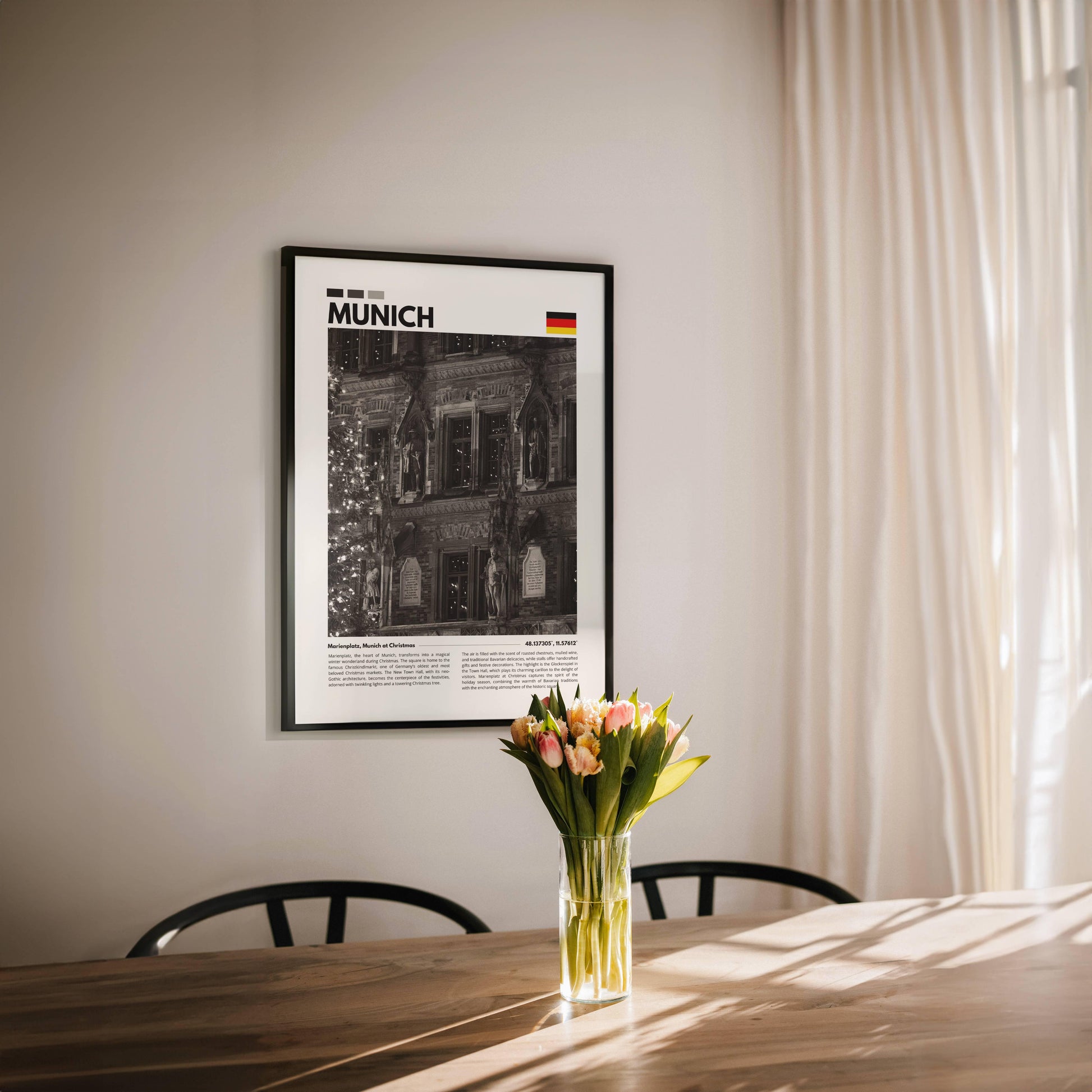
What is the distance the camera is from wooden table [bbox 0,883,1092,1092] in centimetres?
122

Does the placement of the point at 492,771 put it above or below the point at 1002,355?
below

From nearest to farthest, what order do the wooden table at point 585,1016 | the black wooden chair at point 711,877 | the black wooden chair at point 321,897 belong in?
the wooden table at point 585,1016
the black wooden chair at point 321,897
the black wooden chair at point 711,877

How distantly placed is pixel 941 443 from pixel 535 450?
0.99m

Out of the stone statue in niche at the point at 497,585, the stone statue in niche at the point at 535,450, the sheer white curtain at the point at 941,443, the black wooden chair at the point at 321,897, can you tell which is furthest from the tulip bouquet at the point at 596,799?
the sheer white curtain at the point at 941,443

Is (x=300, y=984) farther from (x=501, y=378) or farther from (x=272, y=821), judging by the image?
(x=501, y=378)

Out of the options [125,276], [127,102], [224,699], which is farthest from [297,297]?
[224,699]

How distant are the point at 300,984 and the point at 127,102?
73.8 inches

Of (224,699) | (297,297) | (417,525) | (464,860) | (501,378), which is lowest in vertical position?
(464,860)

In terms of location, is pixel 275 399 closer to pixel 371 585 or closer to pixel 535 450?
pixel 371 585

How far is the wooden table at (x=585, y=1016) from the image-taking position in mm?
1220

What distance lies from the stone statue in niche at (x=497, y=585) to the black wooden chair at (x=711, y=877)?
65 cm

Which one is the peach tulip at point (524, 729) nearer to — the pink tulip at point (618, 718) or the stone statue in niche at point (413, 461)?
the pink tulip at point (618, 718)

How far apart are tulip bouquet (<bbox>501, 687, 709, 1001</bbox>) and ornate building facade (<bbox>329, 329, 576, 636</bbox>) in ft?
2.94

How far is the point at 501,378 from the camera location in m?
2.36
